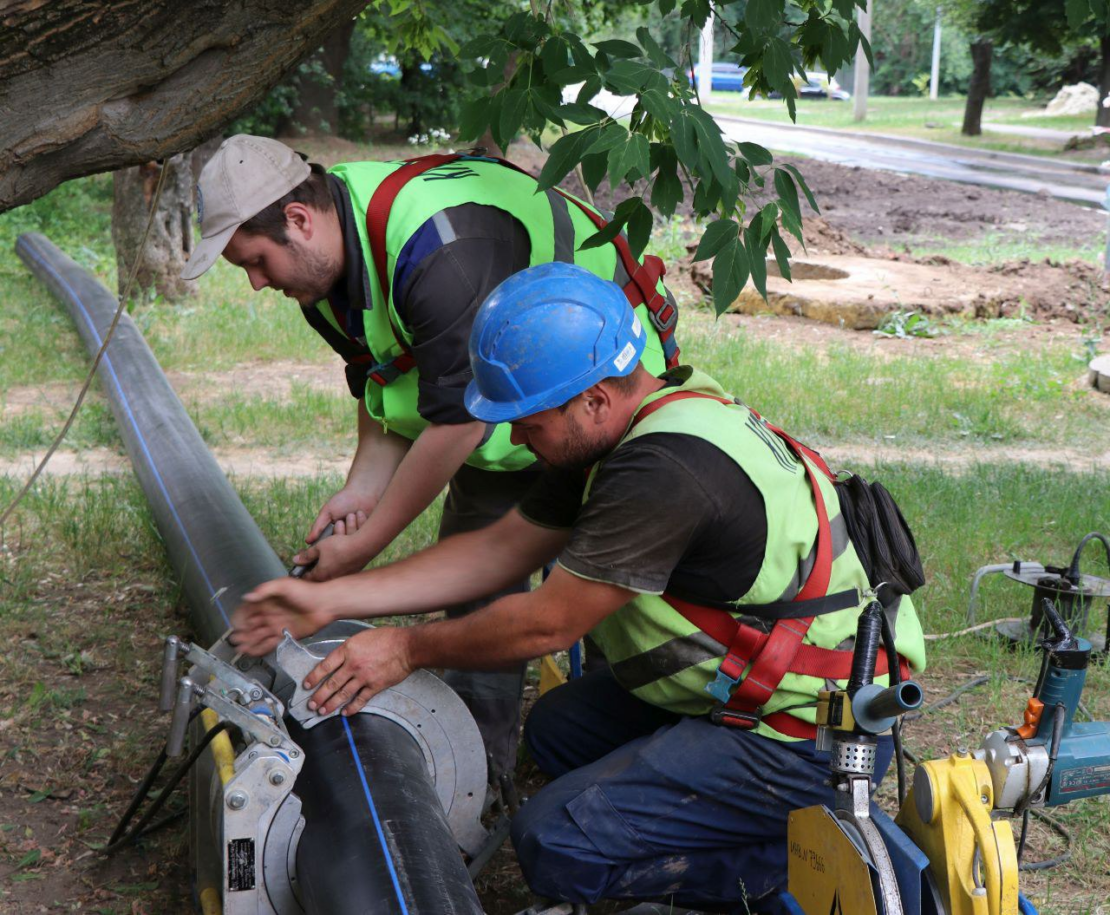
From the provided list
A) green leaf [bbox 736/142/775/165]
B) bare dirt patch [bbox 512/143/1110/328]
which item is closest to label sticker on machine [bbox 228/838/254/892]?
green leaf [bbox 736/142/775/165]

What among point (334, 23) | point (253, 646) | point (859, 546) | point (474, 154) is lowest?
point (253, 646)

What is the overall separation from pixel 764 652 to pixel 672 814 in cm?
44

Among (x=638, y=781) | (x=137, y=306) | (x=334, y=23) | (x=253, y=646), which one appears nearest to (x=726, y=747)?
(x=638, y=781)

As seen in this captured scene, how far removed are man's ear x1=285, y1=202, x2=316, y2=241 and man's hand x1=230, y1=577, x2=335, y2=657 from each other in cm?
88

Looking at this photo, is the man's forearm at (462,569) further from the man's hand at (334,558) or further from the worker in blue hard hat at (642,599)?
the man's hand at (334,558)

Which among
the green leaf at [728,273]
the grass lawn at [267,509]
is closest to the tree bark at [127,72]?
the green leaf at [728,273]

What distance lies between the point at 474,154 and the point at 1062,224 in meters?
14.3

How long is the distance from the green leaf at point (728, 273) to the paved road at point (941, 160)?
1461 cm

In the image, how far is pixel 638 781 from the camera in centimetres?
259

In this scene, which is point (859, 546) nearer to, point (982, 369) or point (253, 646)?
point (253, 646)

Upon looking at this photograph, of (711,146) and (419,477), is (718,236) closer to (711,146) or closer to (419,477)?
(711,146)

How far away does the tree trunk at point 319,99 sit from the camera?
18047 mm

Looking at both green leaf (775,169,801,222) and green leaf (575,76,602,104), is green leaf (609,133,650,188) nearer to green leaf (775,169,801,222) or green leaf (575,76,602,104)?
green leaf (575,76,602,104)

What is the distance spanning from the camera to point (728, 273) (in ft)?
9.49
